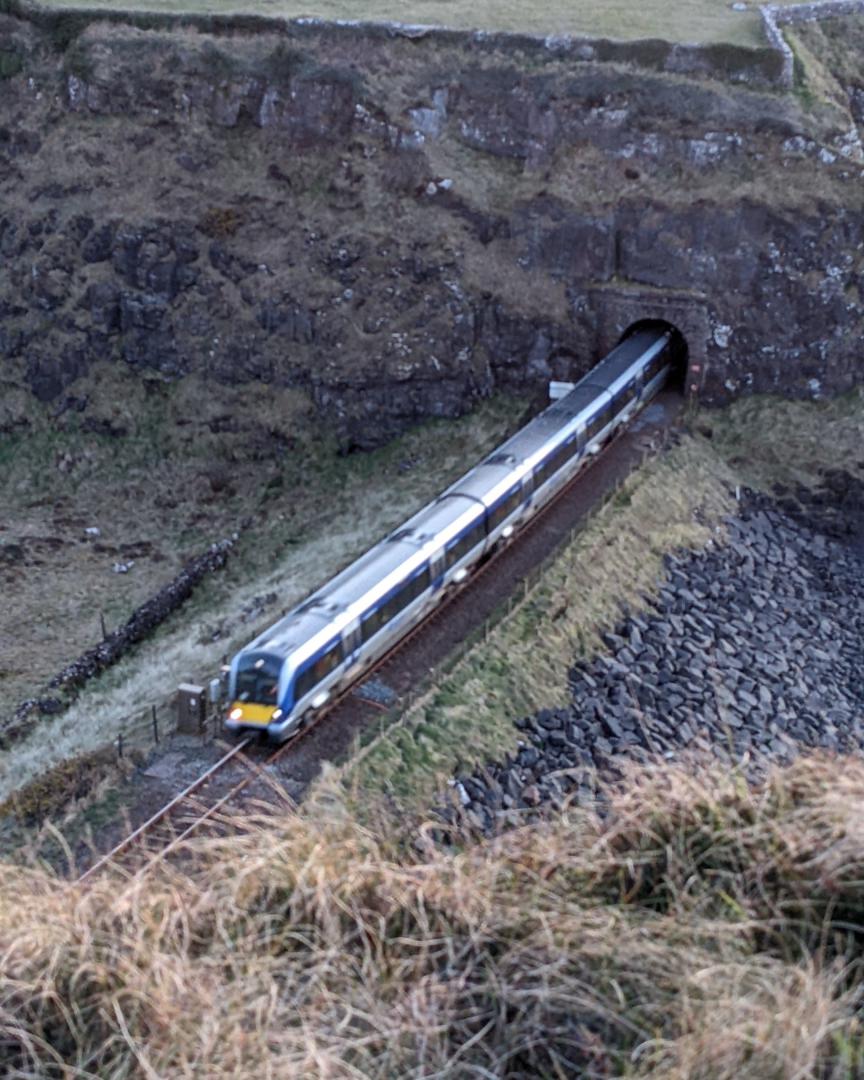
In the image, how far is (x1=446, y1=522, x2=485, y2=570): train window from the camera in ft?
84.0

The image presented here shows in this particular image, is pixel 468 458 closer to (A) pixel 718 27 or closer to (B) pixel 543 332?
(B) pixel 543 332

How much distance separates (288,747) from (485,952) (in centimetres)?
1061

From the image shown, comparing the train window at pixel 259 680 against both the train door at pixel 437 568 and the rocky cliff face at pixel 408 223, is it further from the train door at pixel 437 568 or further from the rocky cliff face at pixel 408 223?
the rocky cliff face at pixel 408 223

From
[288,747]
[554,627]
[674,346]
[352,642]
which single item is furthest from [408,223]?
[288,747]

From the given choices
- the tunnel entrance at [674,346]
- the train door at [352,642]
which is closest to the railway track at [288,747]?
the train door at [352,642]

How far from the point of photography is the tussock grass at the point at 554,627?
70.5 ft

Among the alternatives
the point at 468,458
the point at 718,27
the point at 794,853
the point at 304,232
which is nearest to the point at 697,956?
the point at 794,853

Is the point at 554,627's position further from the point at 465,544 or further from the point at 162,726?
the point at 162,726

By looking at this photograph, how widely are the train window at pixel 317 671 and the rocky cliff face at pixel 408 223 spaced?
15.4 m

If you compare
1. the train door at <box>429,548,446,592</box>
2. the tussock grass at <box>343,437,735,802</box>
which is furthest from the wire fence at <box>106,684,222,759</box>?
the train door at <box>429,548,446,592</box>

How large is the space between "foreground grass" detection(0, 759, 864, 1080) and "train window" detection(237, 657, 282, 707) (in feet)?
26.7

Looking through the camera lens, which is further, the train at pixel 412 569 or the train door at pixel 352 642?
the train door at pixel 352 642

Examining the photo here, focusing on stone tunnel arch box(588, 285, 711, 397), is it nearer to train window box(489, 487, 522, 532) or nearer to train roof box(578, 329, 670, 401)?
train roof box(578, 329, 670, 401)

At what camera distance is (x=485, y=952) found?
454 inches
